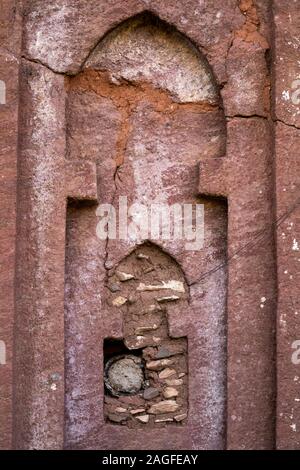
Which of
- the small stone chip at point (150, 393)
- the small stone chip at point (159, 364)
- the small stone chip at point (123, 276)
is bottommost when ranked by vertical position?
the small stone chip at point (150, 393)

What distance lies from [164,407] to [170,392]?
8 centimetres

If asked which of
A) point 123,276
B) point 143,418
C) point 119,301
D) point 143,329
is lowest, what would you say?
point 143,418

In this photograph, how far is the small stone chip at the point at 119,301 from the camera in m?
3.83

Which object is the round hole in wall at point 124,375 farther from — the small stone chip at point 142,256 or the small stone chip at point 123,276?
the small stone chip at point 142,256

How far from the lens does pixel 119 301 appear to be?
3832 mm

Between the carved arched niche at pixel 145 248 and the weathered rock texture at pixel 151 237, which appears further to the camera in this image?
the carved arched niche at pixel 145 248

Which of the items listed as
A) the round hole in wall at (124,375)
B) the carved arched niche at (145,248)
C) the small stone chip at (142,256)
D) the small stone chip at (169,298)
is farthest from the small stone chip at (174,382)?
the small stone chip at (142,256)

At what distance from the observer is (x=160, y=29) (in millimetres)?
3865

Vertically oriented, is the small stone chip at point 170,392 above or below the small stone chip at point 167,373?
below

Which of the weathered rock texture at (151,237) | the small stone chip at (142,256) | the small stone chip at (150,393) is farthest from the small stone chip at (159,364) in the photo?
the small stone chip at (142,256)

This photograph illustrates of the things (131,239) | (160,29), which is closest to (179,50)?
(160,29)

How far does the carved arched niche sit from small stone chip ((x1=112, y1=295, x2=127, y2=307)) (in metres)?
0.02

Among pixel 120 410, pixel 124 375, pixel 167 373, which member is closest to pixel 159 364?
pixel 167 373

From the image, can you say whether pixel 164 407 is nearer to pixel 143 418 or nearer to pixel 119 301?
pixel 143 418
